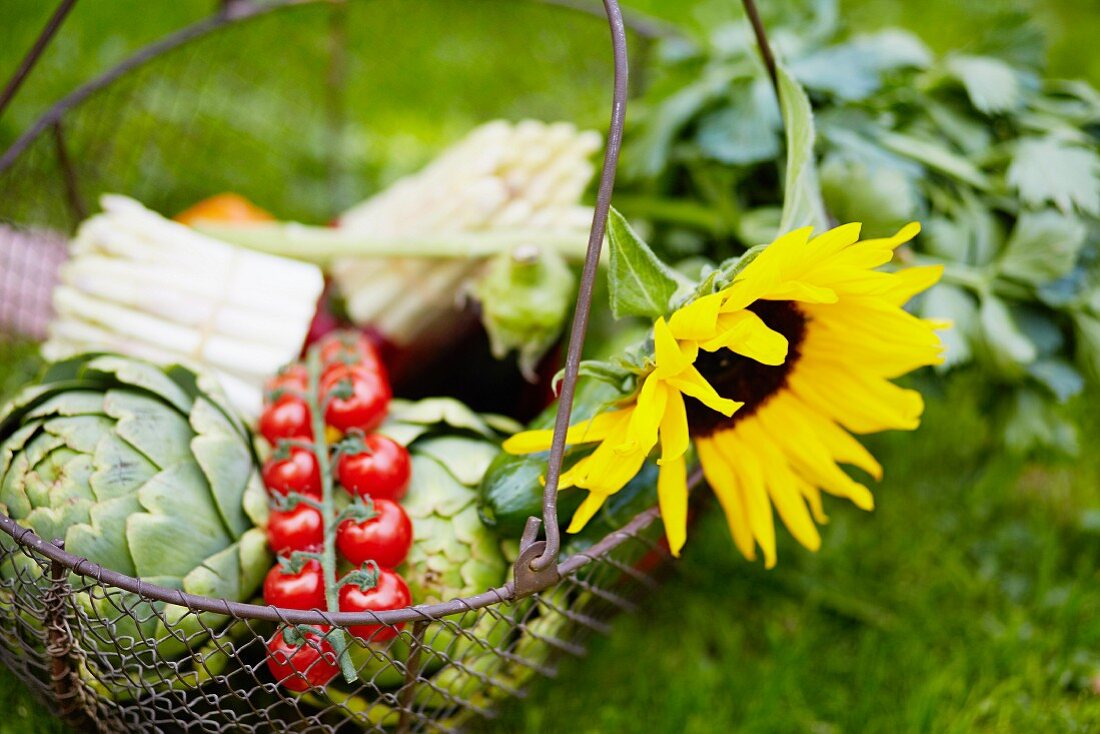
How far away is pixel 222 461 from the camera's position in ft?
3.63

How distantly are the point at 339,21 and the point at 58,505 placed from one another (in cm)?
124

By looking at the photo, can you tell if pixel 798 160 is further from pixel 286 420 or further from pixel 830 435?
pixel 286 420

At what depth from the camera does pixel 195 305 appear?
138 cm

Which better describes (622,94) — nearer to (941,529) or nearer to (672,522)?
(672,522)

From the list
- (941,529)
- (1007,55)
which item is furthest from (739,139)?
(941,529)

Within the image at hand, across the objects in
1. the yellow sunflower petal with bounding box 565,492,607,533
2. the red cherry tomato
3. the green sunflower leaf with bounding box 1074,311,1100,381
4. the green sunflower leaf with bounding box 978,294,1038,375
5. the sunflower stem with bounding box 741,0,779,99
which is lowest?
the green sunflower leaf with bounding box 1074,311,1100,381

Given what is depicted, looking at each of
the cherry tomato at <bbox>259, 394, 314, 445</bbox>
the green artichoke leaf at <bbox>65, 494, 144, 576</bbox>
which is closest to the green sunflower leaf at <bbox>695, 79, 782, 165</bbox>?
the cherry tomato at <bbox>259, 394, 314, 445</bbox>

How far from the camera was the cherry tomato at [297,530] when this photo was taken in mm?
1042

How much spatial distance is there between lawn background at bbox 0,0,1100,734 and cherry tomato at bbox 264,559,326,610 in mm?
422

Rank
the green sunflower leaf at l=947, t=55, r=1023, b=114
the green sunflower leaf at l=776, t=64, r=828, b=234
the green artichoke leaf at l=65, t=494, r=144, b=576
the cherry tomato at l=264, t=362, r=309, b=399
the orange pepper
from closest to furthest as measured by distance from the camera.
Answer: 1. the green artichoke leaf at l=65, t=494, r=144, b=576
2. the green sunflower leaf at l=776, t=64, r=828, b=234
3. the cherry tomato at l=264, t=362, r=309, b=399
4. the green sunflower leaf at l=947, t=55, r=1023, b=114
5. the orange pepper

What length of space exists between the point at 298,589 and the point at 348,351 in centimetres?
40

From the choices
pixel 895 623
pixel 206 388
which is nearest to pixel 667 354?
pixel 206 388

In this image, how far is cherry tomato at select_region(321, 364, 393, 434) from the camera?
1167 mm

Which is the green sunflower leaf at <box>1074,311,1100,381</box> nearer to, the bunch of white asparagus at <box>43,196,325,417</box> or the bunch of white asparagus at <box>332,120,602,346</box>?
the bunch of white asparagus at <box>332,120,602,346</box>
